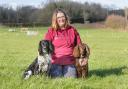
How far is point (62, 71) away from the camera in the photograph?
30.8 feet

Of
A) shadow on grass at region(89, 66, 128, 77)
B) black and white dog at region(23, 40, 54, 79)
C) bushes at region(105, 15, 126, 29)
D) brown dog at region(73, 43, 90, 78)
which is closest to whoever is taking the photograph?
black and white dog at region(23, 40, 54, 79)

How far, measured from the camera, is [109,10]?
10650 cm

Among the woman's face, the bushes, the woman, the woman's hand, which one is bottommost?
the bushes

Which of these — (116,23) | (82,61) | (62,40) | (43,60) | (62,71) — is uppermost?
(62,40)

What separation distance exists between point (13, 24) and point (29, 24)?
3513 mm

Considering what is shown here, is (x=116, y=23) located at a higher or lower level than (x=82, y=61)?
lower

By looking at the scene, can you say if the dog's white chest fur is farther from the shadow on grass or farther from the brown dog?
the shadow on grass

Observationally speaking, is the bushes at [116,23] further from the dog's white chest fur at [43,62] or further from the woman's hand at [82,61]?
the dog's white chest fur at [43,62]

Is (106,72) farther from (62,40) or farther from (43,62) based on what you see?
(43,62)

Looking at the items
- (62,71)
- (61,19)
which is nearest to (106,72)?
(62,71)

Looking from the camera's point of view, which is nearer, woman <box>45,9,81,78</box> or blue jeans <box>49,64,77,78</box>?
blue jeans <box>49,64,77,78</box>

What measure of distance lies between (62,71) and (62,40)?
706 mm

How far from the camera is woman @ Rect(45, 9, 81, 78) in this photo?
9.49 metres

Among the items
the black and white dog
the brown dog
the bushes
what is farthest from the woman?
the bushes
